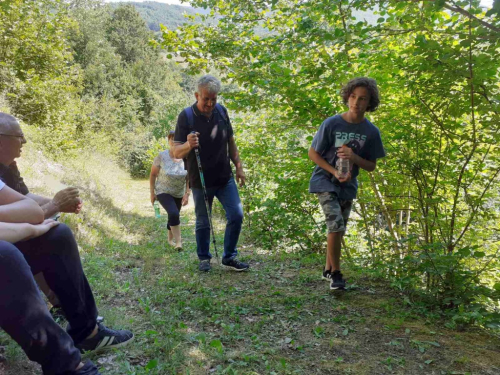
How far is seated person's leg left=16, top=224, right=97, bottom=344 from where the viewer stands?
7.11ft

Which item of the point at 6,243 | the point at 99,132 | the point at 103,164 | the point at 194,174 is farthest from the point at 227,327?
the point at 99,132

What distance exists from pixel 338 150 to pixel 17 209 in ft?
7.99

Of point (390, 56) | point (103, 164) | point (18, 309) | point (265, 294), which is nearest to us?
point (18, 309)

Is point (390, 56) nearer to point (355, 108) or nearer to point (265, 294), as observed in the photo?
point (355, 108)

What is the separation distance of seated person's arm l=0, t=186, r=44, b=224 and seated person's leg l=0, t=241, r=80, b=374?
0.32 m

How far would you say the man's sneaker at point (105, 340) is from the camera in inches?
89.8

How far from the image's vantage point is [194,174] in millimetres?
4297

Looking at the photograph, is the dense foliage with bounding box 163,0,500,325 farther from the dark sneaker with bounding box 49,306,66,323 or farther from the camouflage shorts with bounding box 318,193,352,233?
the dark sneaker with bounding box 49,306,66,323

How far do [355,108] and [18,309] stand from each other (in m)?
2.90

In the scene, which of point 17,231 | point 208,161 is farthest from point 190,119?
point 17,231

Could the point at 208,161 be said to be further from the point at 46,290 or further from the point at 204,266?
the point at 46,290

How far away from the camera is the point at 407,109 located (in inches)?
166

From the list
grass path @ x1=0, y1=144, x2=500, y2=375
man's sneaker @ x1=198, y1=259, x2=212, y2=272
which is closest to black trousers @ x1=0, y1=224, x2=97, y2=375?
grass path @ x1=0, y1=144, x2=500, y2=375

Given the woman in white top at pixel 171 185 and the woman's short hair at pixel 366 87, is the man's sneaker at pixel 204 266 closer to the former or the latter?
the woman in white top at pixel 171 185
